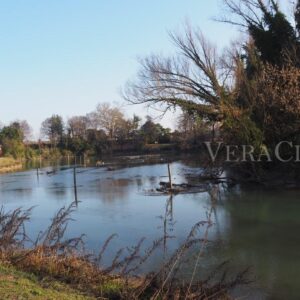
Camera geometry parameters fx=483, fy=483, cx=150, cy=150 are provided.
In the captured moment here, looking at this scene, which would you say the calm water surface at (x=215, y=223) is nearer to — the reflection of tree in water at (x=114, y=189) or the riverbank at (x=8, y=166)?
the reflection of tree in water at (x=114, y=189)

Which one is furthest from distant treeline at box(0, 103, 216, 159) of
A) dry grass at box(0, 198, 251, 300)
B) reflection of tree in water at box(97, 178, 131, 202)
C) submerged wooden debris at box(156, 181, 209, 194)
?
dry grass at box(0, 198, 251, 300)

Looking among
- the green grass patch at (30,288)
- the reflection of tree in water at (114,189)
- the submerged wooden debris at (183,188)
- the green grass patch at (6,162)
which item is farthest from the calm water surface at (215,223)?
the green grass patch at (6,162)

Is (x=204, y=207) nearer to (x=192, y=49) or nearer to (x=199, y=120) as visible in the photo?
(x=199, y=120)

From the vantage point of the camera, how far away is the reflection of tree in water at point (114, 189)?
22456 millimetres

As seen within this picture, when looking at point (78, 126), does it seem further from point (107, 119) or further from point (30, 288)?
point (30, 288)

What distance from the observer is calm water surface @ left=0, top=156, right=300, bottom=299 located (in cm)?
945

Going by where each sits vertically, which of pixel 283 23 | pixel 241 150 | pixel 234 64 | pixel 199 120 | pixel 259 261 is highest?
pixel 283 23

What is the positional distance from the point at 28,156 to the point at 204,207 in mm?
56630

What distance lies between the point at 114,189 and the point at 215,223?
1241cm

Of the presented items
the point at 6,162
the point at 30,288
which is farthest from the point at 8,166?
the point at 30,288

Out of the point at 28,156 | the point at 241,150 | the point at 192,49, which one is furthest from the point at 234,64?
the point at 28,156

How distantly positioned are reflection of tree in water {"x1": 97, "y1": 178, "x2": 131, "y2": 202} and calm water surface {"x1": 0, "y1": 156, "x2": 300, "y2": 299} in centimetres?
5

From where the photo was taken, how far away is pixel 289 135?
2333 cm

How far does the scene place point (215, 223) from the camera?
14.4 m
